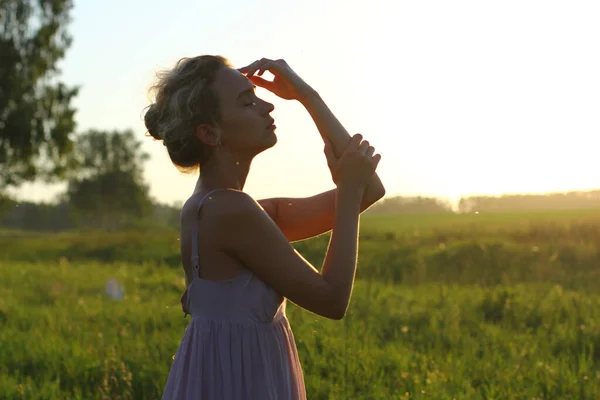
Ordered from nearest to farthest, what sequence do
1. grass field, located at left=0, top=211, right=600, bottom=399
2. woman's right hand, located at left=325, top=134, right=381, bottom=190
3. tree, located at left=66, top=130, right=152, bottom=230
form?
1. woman's right hand, located at left=325, top=134, right=381, bottom=190
2. grass field, located at left=0, top=211, right=600, bottom=399
3. tree, located at left=66, top=130, right=152, bottom=230

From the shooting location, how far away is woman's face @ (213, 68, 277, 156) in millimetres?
2443

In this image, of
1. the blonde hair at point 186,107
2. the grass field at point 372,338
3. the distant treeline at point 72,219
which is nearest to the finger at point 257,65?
the blonde hair at point 186,107

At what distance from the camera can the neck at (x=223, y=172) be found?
2463 mm

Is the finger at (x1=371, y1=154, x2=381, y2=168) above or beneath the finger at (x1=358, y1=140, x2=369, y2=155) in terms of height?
beneath

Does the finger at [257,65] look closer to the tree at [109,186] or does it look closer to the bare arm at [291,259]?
the bare arm at [291,259]

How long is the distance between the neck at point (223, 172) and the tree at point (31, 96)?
1241 inches

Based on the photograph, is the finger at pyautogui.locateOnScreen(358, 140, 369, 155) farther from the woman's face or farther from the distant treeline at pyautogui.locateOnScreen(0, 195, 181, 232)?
the distant treeline at pyautogui.locateOnScreen(0, 195, 181, 232)

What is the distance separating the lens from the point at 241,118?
8.03 feet

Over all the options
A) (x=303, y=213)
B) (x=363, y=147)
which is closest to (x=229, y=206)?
(x=363, y=147)

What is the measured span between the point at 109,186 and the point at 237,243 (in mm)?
78063

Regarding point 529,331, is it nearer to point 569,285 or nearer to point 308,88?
point 569,285

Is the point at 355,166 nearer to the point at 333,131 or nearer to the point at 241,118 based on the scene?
the point at 333,131

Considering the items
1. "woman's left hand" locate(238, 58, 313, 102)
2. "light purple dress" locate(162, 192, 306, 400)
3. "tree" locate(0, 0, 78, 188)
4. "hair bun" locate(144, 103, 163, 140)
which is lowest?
"light purple dress" locate(162, 192, 306, 400)

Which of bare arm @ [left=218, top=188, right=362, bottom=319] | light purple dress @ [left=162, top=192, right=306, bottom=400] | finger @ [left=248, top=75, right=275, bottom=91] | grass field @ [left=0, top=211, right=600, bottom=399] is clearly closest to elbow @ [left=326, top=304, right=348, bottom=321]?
bare arm @ [left=218, top=188, right=362, bottom=319]
